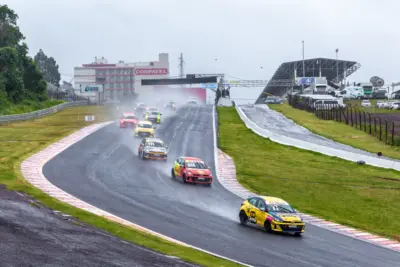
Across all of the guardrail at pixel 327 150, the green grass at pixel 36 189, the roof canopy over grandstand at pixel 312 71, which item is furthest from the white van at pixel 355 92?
the guardrail at pixel 327 150

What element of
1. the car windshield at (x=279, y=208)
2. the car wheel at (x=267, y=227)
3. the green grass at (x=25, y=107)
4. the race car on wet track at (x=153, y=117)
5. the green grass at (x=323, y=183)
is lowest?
the green grass at (x=323, y=183)

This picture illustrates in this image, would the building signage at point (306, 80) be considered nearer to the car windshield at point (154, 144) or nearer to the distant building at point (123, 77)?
the distant building at point (123, 77)

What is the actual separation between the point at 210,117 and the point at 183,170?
50.9 meters

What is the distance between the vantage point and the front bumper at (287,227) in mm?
29297

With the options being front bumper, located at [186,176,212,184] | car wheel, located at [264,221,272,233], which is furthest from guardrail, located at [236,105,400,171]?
car wheel, located at [264,221,272,233]

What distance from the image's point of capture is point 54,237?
21969 mm

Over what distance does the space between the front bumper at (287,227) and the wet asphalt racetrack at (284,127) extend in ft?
95.7

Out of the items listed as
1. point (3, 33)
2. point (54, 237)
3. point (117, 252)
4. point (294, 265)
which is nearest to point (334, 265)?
point (294, 265)

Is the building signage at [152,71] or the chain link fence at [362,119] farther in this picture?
the building signage at [152,71]

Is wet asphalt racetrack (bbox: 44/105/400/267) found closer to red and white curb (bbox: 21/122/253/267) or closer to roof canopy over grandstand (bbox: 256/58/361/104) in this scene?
red and white curb (bbox: 21/122/253/267)

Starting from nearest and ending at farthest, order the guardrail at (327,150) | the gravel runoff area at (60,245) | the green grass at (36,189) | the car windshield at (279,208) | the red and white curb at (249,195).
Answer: the gravel runoff area at (60,245)
the green grass at (36,189)
the red and white curb at (249,195)
the car windshield at (279,208)
the guardrail at (327,150)

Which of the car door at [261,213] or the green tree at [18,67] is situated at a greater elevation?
the green tree at [18,67]

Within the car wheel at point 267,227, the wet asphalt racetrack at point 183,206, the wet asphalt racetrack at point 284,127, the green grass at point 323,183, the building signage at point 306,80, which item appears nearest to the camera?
the wet asphalt racetrack at point 183,206

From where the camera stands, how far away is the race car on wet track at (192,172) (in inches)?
1678
